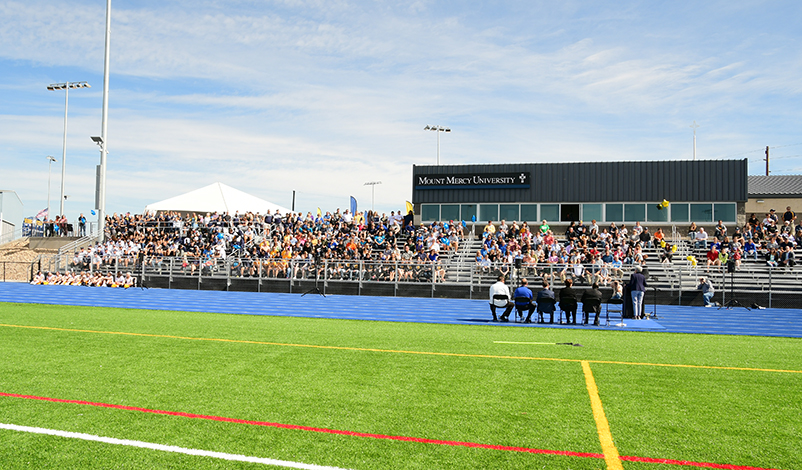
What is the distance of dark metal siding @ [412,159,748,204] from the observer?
111 feet

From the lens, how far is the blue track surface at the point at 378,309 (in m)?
16.5

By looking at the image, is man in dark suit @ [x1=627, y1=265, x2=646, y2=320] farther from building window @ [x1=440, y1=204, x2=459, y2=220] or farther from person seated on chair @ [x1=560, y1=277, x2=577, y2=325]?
building window @ [x1=440, y1=204, x2=459, y2=220]

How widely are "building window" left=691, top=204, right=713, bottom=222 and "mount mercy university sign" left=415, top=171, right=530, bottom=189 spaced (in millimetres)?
9188

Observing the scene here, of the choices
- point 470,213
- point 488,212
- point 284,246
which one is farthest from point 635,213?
point 284,246

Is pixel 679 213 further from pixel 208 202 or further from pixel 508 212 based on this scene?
pixel 208 202

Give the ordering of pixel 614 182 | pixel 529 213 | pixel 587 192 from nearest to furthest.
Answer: pixel 614 182 < pixel 587 192 < pixel 529 213

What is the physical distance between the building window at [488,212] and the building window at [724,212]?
1189 centimetres

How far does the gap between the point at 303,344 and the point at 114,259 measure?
81.4ft

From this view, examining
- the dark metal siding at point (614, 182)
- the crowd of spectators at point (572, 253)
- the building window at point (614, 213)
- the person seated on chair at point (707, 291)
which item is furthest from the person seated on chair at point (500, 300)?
the building window at point (614, 213)

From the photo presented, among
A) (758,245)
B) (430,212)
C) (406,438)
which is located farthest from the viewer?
(430,212)

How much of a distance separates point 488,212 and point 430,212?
3.56 metres

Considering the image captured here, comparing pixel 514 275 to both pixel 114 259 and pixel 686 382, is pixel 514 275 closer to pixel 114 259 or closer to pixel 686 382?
pixel 686 382

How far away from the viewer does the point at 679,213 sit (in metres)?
34.2

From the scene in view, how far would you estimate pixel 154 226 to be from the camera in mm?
37594
